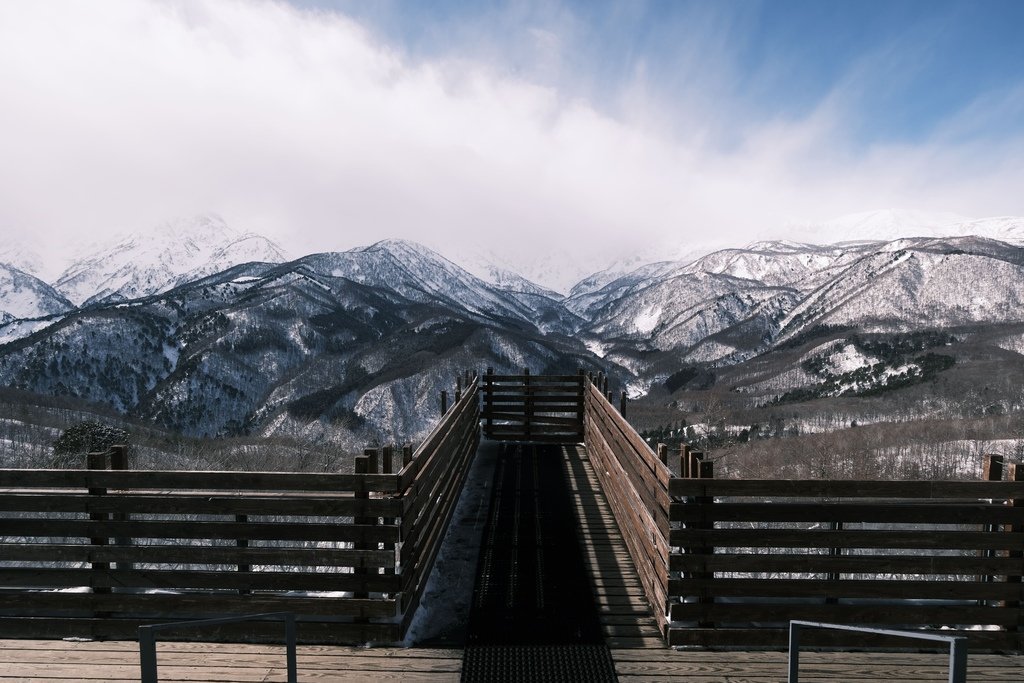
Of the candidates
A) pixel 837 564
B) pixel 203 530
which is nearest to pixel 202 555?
pixel 203 530

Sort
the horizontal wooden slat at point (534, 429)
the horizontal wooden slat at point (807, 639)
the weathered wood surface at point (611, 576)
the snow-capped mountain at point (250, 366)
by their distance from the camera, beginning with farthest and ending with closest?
1. the snow-capped mountain at point (250, 366)
2. the horizontal wooden slat at point (534, 429)
3. the weathered wood surface at point (611, 576)
4. the horizontal wooden slat at point (807, 639)

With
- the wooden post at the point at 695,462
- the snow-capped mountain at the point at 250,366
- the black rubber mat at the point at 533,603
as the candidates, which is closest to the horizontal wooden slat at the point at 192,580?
the black rubber mat at the point at 533,603

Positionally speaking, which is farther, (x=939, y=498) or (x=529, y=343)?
(x=529, y=343)

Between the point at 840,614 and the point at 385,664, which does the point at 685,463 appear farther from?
the point at 385,664

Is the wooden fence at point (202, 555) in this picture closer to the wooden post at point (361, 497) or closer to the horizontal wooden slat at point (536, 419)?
the wooden post at point (361, 497)

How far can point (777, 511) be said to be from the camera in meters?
5.29

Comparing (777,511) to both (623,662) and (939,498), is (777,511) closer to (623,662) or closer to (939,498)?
(939,498)

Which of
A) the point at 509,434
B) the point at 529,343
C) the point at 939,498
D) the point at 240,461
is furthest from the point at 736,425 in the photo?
the point at 939,498

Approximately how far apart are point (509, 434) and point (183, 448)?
6801 centimetres

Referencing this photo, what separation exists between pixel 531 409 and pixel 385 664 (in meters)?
9.60

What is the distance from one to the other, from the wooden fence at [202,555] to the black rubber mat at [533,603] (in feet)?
3.16

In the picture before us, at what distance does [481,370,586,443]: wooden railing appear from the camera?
14562mm

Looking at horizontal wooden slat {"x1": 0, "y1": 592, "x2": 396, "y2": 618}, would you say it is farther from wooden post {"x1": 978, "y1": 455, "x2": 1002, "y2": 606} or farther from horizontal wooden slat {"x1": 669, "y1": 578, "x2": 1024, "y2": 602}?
wooden post {"x1": 978, "y1": 455, "x2": 1002, "y2": 606}

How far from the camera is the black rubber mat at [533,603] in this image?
5148 mm
